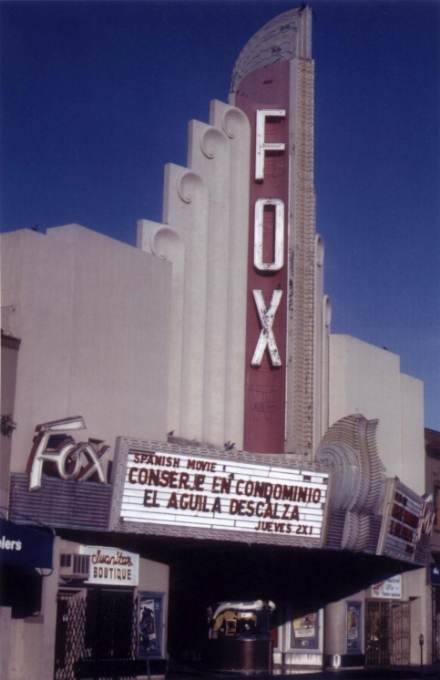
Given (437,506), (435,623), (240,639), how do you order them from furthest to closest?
1. (437,506)
2. (435,623)
3. (240,639)

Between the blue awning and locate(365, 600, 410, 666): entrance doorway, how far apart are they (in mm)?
15234

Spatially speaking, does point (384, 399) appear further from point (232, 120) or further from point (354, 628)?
point (232, 120)

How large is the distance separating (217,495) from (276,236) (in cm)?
837

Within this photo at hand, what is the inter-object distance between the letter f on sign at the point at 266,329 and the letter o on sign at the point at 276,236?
73cm

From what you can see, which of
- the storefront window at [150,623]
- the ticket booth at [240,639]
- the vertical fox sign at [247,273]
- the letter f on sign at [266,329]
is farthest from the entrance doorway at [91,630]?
the letter f on sign at [266,329]

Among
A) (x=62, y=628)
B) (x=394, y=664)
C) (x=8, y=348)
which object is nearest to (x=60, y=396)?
(x=8, y=348)

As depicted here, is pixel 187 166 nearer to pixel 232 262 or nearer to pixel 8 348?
pixel 232 262

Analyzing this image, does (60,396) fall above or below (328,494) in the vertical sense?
above

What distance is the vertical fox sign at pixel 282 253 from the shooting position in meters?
26.1

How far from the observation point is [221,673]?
25.6 metres

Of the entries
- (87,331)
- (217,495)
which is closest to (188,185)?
(87,331)

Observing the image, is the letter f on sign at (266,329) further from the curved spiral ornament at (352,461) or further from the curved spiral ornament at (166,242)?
the curved spiral ornament at (166,242)

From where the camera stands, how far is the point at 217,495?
2172 centimetres

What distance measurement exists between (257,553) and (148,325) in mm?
7547
